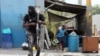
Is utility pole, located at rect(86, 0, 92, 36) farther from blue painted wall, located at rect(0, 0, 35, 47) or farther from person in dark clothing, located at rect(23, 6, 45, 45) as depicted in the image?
person in dark clothing, located at rect(23, 6, 45, 45)

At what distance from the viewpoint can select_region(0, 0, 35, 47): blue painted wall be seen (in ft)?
57.3

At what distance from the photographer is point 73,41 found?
55.3ft

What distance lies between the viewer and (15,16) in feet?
57.5

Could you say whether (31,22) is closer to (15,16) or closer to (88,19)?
(88,19)

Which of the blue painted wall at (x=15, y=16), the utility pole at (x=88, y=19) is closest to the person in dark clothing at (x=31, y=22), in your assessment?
the utility pole at (x=88, y=19)

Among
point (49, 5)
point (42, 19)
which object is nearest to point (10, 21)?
point (49, 5)

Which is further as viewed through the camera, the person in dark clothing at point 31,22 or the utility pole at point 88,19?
the utility pole at point 88,19

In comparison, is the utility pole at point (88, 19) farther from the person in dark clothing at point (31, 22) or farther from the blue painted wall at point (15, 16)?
the person in dark clothing at point (31, 22)

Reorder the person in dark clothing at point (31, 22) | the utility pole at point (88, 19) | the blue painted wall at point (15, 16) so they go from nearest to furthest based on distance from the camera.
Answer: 1. the person in dark clothing at point (31, 22)
2. the utility pole at point (88, 19)
3. the blue painted wall at point (15, 16)

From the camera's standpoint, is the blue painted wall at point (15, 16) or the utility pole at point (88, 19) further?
the blue painted wall at point (15, 16)

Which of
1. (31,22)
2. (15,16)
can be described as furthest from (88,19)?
(31,22)

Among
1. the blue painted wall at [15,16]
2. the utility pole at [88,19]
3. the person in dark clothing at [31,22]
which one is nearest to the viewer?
the person in dark clothing at [31,22]

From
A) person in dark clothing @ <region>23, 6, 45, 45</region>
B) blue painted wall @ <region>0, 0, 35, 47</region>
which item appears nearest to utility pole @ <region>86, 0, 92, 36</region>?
blue painted wall @ <region>0, 0, 35, 47</region>

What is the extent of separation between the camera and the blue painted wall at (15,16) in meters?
17.5
